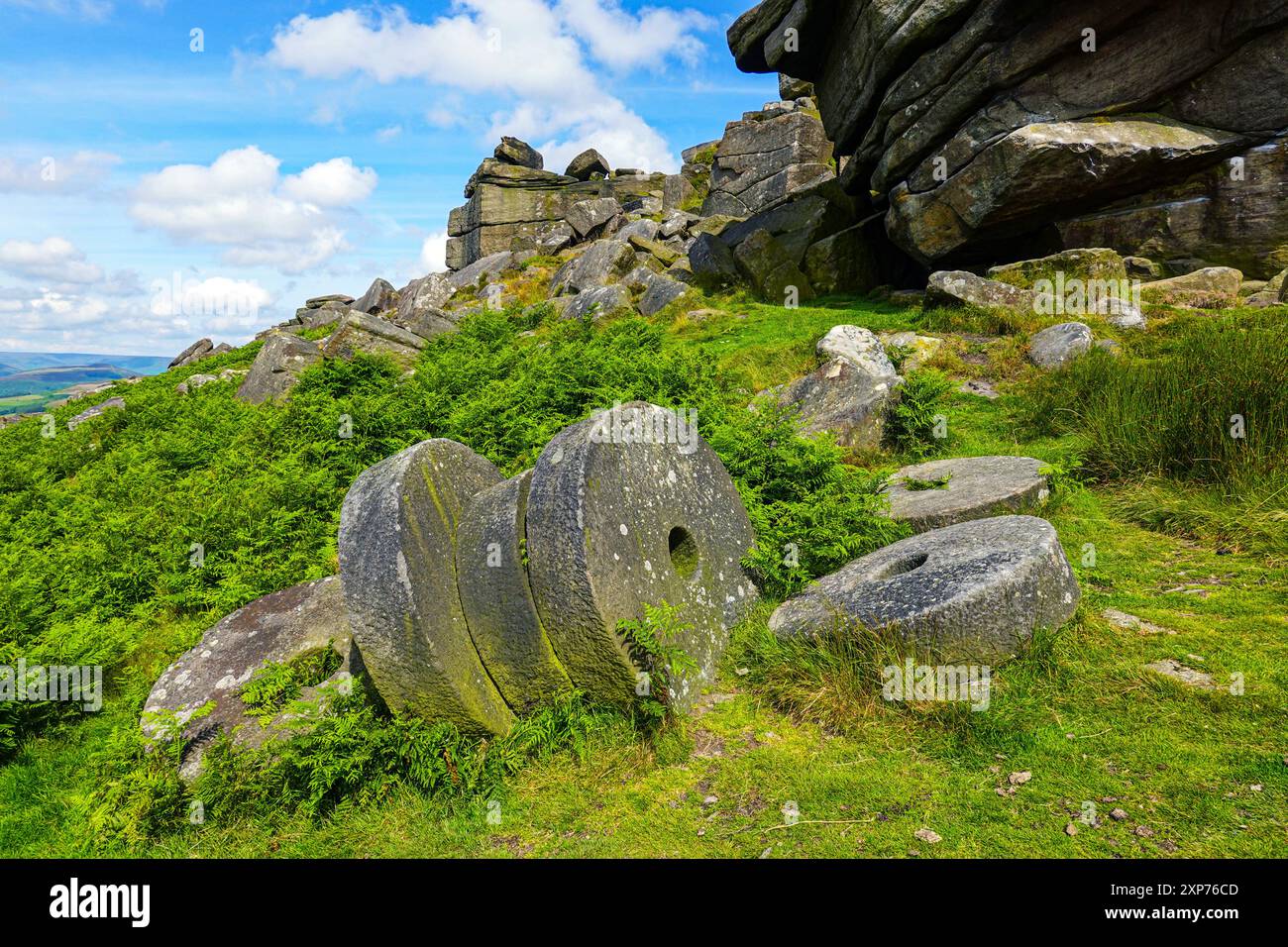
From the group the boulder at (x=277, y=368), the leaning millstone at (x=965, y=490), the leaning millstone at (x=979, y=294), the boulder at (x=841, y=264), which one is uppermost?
the boulder at (x=841, y=264)

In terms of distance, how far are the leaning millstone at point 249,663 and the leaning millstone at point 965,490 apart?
17.8ft

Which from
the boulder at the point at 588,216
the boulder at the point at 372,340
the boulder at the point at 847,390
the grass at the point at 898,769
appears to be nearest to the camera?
the grass at the point at 898,769

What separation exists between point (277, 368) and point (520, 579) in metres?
14.3

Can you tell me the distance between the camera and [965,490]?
7180mm

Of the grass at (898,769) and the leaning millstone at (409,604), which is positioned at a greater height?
the leaning millstone at (409,604)

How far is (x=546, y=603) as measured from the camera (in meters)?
4.68

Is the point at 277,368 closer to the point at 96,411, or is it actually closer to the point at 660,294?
the point at 96,411

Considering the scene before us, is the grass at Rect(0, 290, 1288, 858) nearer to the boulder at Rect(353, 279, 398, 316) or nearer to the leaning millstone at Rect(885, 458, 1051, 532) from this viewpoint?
the leaning millstone at Rect(885, 458, 1051, 532)

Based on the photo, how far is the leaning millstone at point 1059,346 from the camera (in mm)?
10891

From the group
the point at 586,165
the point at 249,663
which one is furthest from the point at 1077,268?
the point at 586,165

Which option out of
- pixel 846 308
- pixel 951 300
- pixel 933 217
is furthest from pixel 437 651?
pixel 933 217

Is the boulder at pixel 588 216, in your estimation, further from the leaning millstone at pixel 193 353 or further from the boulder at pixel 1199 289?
the boulder at pixel 1199 289

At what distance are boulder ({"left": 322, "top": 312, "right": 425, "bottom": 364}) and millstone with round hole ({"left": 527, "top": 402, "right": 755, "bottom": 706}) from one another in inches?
477


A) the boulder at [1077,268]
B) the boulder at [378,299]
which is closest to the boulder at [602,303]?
the boulder at [1077,268]
